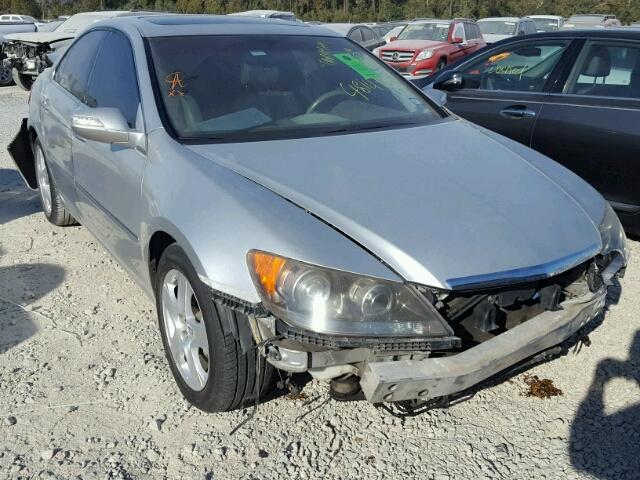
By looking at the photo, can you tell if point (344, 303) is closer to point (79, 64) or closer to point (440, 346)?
point (440, 346)

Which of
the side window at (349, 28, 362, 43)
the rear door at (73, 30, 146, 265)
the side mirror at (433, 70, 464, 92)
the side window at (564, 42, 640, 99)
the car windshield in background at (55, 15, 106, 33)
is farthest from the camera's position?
the side window at (349, 28, 362, 43)

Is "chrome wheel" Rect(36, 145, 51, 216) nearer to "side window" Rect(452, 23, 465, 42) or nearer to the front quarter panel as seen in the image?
the front quarter panel

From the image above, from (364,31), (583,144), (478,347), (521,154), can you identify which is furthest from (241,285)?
(364,31)

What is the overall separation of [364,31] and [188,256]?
1671cm

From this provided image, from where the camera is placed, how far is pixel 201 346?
8.55 feet

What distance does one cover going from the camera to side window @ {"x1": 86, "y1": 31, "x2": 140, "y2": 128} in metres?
3.23

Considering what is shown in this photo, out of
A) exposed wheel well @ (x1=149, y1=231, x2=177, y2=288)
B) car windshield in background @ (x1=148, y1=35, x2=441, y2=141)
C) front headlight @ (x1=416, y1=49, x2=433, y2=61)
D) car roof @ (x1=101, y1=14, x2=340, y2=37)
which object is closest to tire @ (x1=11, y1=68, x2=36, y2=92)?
front headlight @ (x1=416, y1=49, x2=433, y2=61)

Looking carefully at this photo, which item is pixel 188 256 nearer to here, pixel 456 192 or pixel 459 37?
pixel 456 192

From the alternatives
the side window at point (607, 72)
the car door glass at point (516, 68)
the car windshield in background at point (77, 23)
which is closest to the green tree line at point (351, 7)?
the car windshield in background at point (77, 23)

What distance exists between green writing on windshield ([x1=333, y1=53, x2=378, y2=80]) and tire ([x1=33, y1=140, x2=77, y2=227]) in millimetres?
2178

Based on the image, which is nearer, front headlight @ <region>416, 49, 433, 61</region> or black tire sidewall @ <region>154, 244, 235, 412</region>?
black tire sidewall @ <region>154, 244, 235, 412</region>

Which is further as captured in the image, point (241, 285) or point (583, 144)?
point (583, 144)

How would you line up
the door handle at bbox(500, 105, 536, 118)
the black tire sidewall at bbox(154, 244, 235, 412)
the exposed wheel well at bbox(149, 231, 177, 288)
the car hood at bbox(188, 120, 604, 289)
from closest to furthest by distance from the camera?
the car hood at bbox(188, 120, 604, 289)
the black tire sidewall at bbox(154, 244, 235, 412)
the exposed wheel well at bbox(149, 231, 177, 288)
the door handle at bbox(500, 105, 536, 118)

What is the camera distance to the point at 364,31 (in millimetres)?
18016
